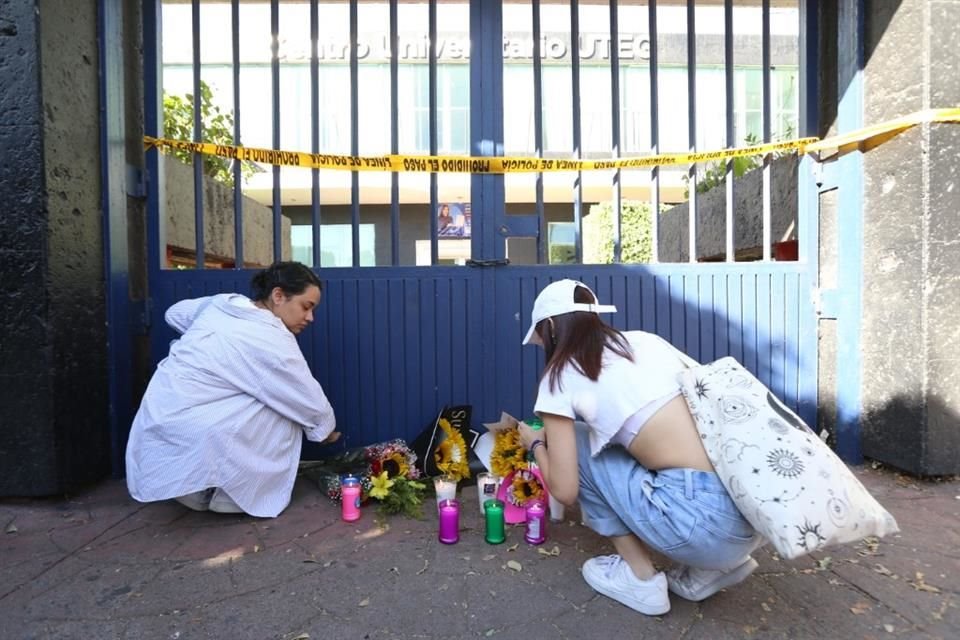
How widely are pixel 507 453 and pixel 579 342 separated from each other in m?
0.91

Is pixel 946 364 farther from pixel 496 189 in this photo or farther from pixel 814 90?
pixel 496 189

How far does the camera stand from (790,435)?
66.5 inches

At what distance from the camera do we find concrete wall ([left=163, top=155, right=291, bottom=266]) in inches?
145

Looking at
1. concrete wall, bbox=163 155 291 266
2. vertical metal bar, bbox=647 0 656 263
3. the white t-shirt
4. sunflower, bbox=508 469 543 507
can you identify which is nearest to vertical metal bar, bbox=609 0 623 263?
vertical metal bar, bbox=647 0 656 263

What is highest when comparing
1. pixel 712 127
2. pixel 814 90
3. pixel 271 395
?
pixel 712 127

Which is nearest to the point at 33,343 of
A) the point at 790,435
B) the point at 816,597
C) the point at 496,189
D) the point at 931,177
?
the point at 496,189

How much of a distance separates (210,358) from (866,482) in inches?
134

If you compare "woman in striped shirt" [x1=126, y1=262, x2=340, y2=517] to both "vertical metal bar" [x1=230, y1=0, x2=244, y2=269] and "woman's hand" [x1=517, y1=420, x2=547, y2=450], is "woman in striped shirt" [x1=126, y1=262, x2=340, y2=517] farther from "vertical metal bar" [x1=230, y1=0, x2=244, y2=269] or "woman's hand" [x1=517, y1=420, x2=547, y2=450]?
"woman's hand" [x1=517, y1=420, x2=547, y2=450]

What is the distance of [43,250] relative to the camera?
9.04 ft

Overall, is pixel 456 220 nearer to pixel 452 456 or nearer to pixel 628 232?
pixel 452 456

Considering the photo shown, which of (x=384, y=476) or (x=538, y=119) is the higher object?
(x=538, y=119)

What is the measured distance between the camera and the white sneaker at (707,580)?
196 centimetres

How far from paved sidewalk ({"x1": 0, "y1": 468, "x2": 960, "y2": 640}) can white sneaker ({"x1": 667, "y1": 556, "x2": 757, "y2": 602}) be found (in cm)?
5

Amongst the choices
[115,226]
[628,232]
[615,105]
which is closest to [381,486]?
[115,226]
